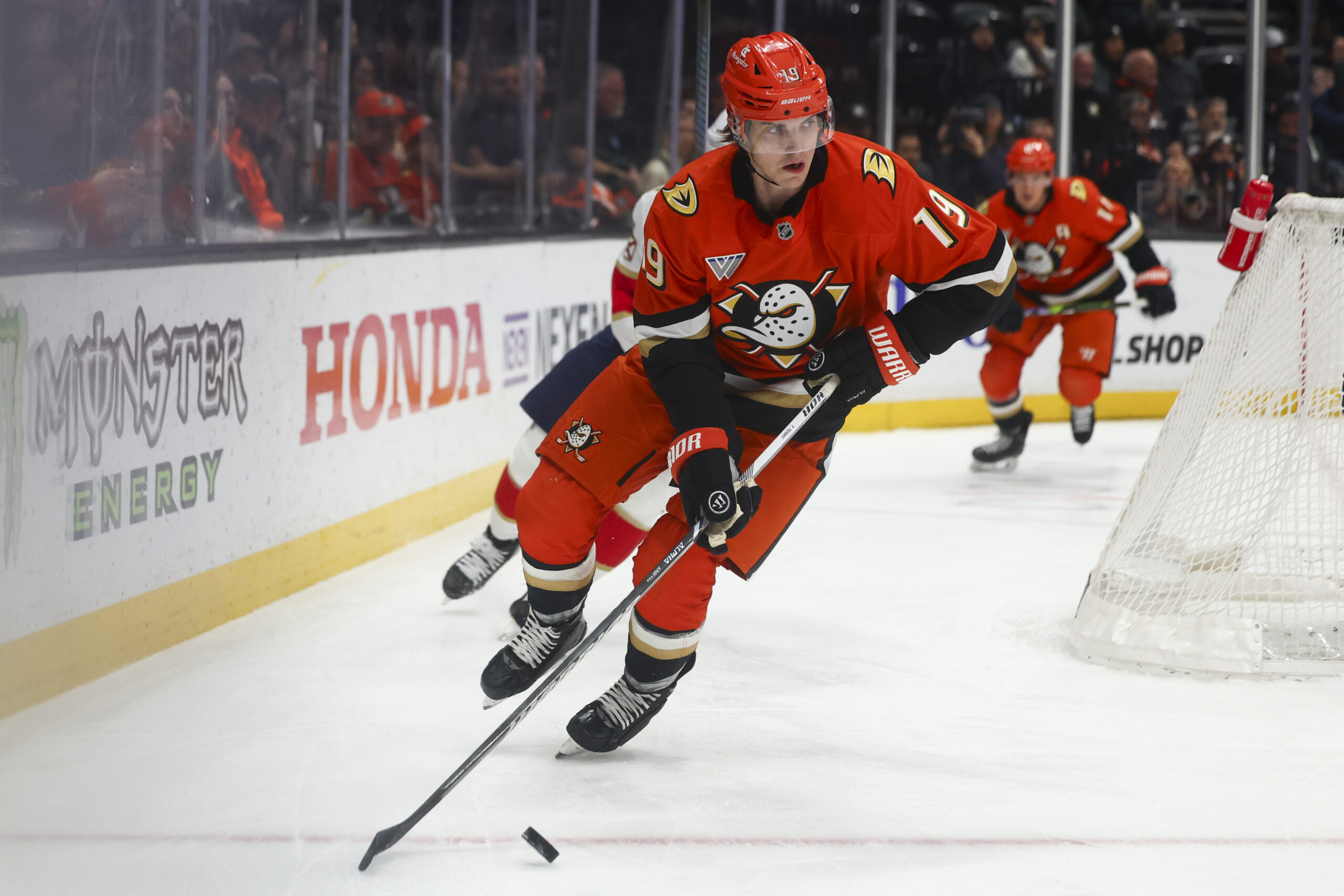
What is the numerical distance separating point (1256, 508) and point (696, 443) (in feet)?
4.83

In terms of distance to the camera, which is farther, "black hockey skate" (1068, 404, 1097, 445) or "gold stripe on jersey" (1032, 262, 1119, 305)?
"black hockey skate" (1068, 404, 1097, 445)

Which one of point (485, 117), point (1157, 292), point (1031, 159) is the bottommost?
point (1157, 292)

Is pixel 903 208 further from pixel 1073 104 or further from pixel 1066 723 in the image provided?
pixel 1073 104

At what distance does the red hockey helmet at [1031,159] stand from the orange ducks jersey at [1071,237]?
0.48ft

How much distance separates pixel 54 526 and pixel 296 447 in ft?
3.08

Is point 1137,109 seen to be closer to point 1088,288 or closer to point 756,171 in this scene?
point 1088,288

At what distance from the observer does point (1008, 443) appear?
5.54m

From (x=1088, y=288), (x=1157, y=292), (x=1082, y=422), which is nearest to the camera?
(x=1157, y=292)

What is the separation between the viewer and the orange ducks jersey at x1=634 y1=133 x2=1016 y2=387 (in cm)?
218

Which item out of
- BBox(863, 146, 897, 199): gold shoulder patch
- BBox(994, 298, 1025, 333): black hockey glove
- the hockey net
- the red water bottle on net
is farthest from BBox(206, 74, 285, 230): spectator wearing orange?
BBox(994, 298, 1025, 333): black hockey glove

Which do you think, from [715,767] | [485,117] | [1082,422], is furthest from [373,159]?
[1082,422]

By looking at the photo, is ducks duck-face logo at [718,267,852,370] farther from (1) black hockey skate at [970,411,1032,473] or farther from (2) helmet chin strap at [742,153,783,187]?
(1) black hockey skate at [970,411,1032,473]

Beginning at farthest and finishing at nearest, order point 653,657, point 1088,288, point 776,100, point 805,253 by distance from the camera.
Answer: point 1088,288 < point 653,657 < point 805,253 < point 776,100

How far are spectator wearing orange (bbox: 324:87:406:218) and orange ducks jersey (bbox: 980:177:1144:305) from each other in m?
2.30
